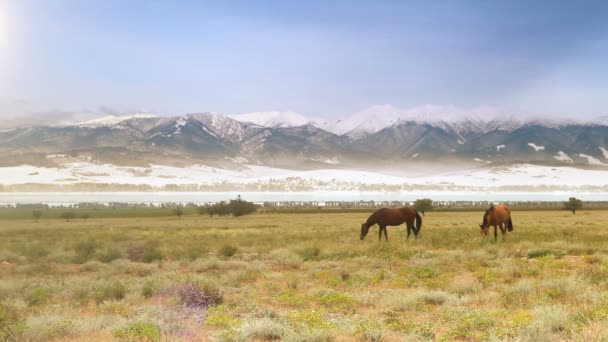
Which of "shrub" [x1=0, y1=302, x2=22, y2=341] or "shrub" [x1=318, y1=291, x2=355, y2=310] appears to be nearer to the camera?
"shrub" [x1=0, y1=302, x2=22, y2=341]

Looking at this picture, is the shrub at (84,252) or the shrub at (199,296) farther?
the shrub at (84,252)

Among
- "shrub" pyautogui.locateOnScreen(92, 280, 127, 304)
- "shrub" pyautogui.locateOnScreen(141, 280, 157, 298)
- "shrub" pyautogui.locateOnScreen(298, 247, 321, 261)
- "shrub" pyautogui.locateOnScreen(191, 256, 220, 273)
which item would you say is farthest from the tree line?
"shrub" pyautogui.locateOnScreen(141, 280, 157, 298)

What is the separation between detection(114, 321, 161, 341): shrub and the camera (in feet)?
30.4

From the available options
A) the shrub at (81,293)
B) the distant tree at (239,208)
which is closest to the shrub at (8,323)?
the shrub at (81,293)

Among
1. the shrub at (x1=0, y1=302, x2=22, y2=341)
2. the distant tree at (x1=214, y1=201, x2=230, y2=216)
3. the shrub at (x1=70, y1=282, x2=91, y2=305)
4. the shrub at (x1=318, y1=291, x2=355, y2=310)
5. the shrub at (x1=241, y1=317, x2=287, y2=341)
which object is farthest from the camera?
the distant tree at (x1=214, y1=201, x2=230, y2=216)

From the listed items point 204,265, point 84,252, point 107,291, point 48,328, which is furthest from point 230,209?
point 48,328

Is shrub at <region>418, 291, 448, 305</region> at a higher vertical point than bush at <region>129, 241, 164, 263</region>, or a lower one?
higher

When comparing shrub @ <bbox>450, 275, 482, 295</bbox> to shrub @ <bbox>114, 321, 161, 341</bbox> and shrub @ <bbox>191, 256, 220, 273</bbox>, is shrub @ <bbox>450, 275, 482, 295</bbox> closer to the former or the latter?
shrub @ <bbox>114, 321, 161, 341</bbox>

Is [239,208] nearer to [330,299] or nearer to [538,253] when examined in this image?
[538,253]

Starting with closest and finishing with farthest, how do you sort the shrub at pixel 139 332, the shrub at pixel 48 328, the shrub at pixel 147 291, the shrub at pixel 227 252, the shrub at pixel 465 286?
the shrub at pixel 139 332 < the shrub at pixel 48 328 < the shrub at pixel 465 286 < the shrub at pixel 147 291 < the shrub at pixel 227 252

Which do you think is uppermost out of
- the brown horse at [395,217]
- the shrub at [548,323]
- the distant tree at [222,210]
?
the brown horse at [395,217]

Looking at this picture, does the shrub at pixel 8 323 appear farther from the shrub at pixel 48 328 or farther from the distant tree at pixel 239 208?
the distant tree at pixel 239 208

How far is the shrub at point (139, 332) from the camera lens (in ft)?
30.4

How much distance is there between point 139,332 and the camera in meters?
9.64
